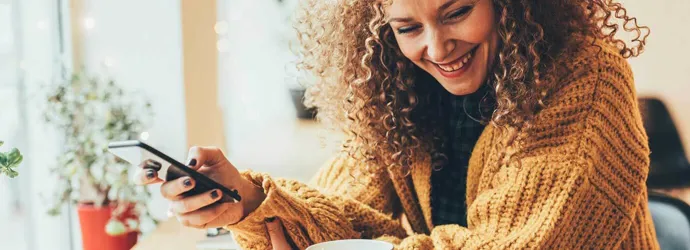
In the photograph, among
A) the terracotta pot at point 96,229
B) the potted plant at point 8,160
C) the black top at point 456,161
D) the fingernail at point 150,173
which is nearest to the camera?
the potted plant at point 8,160

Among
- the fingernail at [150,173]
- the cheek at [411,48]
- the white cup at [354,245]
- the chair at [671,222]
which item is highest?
the cheek at [411,48]

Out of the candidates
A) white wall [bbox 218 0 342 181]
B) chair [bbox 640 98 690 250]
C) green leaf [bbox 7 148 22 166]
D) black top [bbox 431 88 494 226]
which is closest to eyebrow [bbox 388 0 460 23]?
black top [bbox 431 88 494 226]

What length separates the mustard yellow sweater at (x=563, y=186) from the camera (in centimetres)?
96

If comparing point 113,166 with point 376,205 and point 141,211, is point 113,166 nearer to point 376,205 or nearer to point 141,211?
point 141,211

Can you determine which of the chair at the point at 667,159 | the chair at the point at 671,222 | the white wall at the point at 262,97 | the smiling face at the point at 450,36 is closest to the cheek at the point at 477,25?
the smiling face at the point at 450,36

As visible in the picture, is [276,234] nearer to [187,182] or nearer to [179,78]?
[187,182]

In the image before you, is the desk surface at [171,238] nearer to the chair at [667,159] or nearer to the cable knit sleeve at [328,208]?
the cable knit sleeve at [328,208]

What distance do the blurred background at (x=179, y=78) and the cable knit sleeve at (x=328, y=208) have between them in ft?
1.27

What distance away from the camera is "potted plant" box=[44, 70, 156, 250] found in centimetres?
154

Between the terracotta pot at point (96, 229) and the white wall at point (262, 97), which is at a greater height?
the white wall at point (262, 97)

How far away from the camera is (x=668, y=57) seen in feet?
5.39

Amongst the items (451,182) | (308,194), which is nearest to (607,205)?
(451,182)

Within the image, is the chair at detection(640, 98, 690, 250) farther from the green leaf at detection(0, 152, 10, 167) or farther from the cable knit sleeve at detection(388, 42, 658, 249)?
the green leaf at detection(0, 152, 10, 167)

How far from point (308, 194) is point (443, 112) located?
0.29 metres
